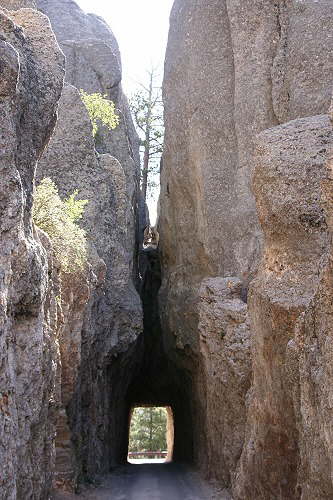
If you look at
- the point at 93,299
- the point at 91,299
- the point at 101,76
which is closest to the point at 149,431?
the point at 101,76

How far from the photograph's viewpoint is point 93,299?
13.9 metres

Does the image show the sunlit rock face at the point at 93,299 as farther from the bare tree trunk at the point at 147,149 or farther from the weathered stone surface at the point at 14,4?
the bare tree trunk at the point at 147,149

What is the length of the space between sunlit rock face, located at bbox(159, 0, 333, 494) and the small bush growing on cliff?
3.20 m

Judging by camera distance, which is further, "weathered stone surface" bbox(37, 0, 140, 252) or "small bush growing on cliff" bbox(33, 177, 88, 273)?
"weathered stone surface" bbox(37, 0, 140, 252)

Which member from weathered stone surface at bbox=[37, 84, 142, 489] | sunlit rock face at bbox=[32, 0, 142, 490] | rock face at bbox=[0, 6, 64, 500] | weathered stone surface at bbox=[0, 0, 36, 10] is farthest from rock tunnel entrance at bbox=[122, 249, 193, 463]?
rock face at bbox=[0, 6, 64, 500]

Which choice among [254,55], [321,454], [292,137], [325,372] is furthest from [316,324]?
[254,55]

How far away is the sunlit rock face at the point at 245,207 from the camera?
962 centimetres

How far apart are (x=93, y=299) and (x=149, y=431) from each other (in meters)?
24.4

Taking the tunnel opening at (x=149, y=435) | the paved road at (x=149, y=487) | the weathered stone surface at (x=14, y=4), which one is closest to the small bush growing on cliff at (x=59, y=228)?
the paved road at (x=149, y=487)

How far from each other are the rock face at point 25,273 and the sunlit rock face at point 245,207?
3183mm

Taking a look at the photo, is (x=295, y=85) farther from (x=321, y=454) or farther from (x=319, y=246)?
(x=321, y=454)

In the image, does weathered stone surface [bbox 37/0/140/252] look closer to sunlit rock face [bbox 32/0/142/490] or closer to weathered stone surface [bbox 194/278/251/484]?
sunlit rock face [bbox 32/0/142/490]

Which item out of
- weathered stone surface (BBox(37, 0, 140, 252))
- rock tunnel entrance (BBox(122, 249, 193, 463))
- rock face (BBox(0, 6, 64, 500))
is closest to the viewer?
rock face (BBox(0, 6, 64, 500))

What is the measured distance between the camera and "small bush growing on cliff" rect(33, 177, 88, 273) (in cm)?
1062
